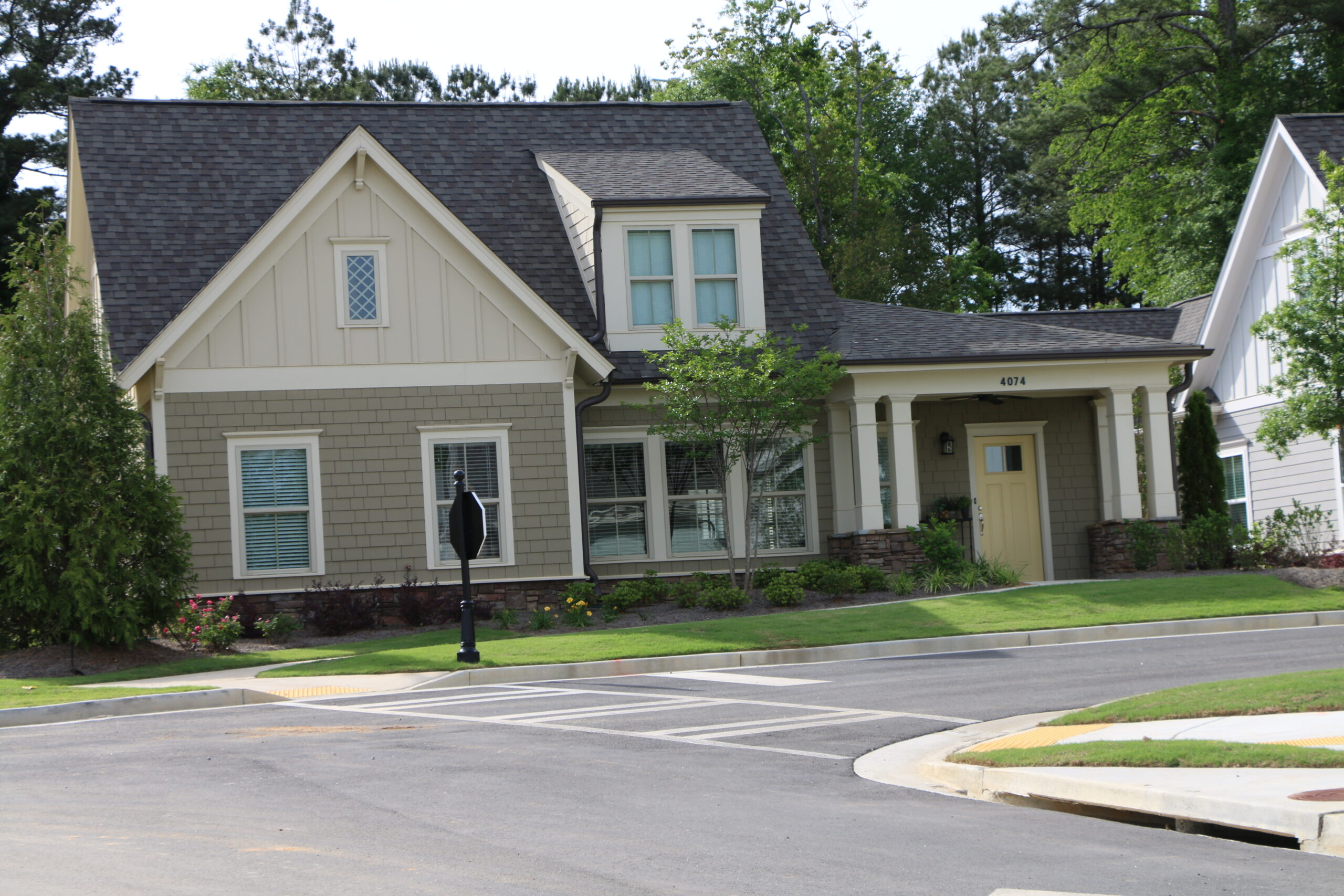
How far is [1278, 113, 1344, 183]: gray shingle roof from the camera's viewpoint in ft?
85.5

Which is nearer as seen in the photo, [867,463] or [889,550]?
[889,550]

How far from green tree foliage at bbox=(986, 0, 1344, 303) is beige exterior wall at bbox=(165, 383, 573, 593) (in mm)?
24679

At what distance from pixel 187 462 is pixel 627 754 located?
12.2m

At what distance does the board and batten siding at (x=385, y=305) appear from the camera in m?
20.2

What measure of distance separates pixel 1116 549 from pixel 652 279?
858 cm

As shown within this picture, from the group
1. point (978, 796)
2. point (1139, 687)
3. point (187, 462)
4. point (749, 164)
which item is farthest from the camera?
point (749, 164)

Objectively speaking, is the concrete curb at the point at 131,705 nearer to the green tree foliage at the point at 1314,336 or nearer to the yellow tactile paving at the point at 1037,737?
the yellow tactile paving at the point at 1037,737

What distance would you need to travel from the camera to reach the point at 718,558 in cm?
2266

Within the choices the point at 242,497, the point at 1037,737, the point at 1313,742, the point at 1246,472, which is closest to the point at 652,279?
the point at 242,497

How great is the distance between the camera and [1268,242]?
27781mm

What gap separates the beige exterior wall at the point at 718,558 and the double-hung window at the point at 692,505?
276mm

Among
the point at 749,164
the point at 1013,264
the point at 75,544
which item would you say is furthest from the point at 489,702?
the point at 1013,264

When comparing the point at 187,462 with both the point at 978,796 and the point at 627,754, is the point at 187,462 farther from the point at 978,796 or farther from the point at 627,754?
the point at 978,796

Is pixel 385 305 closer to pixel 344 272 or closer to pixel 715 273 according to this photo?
pixel 344 272
